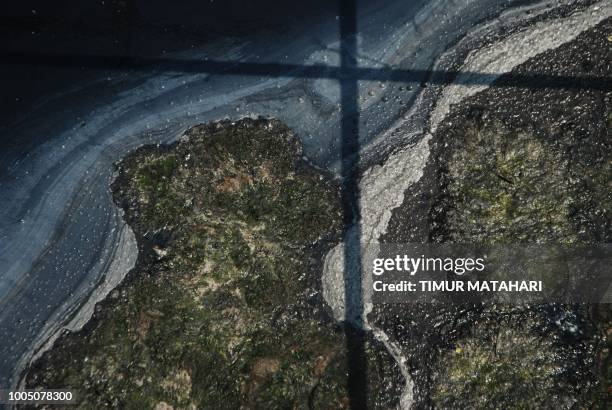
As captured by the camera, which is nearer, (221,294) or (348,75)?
(221,294)

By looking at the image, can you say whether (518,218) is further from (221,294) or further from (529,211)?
(221,294)

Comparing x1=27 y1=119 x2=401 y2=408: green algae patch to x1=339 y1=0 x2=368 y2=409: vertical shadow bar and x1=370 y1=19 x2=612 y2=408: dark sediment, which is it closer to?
x1=339 y1=0 x2=368 y2=409: vertical shadow bar

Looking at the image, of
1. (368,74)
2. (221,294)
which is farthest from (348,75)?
(221,294)

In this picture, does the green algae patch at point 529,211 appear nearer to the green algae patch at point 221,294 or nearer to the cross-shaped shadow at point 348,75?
the cross-shaped shadow at point 348,75

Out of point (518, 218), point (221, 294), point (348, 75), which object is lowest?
point (221, 294)

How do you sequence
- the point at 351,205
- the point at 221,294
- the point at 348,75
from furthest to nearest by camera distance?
the point at 348,75 < the point at 351,205 < the point at 221,294

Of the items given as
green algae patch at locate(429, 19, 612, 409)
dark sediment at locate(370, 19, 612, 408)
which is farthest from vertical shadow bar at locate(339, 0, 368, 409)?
green algae patch at locate(429, 19, 612, 409)

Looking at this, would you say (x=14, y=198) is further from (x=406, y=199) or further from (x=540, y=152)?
(x=540, y=152)

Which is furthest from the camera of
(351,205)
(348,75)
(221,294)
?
(348,75)
